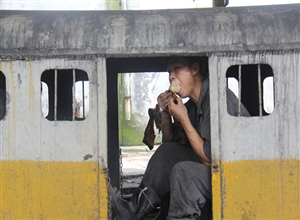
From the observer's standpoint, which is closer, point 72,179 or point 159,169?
point 72,179

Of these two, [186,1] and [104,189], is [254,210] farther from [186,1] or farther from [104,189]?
[186,1]

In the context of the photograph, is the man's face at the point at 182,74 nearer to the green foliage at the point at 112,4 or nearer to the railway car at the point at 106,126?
the railway car at the point at 106,126

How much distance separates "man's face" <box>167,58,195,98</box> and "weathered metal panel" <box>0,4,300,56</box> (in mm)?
384

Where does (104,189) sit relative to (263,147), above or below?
below

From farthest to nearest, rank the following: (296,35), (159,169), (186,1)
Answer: (186,1)
(159,169)
(296,35)

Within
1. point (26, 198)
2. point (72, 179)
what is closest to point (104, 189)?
point (72, 179)

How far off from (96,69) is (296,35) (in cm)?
135

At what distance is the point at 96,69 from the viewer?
2.63 metres

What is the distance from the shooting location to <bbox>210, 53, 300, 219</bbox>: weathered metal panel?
2.60 m

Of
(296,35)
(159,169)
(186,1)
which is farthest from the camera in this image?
(186,1)

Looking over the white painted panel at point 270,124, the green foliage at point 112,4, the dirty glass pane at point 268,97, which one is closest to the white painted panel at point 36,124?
the white painted panel at point 270,124

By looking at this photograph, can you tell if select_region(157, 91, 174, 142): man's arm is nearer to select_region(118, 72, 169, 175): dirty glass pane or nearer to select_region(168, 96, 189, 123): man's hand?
select_region(168, 96, 189, 123): man's hand

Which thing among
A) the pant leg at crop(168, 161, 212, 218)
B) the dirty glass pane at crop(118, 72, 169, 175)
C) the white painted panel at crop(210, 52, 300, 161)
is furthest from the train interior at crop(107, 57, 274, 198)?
the dirty glass pane at crop(118, 72, 169, 175)

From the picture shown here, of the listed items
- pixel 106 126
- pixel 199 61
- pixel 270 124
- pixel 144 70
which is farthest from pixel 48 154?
pixel 144 70
